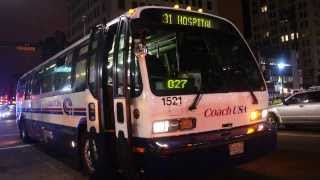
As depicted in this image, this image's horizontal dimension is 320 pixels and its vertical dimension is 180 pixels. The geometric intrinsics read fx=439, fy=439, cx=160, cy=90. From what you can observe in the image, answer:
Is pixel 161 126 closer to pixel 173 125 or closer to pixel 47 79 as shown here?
pixel 173 125

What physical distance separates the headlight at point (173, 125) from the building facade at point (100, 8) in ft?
230

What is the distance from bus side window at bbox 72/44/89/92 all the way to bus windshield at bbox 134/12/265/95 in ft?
9.11

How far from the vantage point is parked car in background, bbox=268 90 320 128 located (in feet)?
52.2

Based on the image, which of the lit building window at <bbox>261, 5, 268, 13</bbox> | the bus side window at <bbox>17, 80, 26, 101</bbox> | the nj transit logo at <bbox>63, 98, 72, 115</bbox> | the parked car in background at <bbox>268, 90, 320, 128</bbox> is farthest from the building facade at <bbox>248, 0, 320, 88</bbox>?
the nj transit logo at <bbox>63, 98, 72, 115</bbox>

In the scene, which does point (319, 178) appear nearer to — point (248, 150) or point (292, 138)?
point (248, 150)

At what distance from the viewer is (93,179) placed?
907 centimetres

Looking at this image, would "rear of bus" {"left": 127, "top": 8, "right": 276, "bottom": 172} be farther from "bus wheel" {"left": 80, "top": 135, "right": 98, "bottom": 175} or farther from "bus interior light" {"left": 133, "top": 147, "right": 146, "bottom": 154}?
"bus wheel" {"left": 80, "top": 135, "right": 98, "bottom": 175}

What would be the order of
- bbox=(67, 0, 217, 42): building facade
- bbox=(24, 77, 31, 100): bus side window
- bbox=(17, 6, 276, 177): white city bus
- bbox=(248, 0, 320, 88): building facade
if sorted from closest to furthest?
1. bbox=(17, 6, 276, 177): white city bus
2. bbox=(24, 77, 31, 100): bus side window
3. bbox=(67, 0, 217, 42): building facade
4. bbox=(248, 0, 320, 88): building facade

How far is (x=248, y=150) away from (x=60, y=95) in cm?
601

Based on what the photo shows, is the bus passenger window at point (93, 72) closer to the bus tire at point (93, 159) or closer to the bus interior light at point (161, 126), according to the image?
the bus tire at point (93, 159)

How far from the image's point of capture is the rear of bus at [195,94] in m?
6.71

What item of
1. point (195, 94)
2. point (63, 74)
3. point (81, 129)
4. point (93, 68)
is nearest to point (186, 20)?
point (195, 94)

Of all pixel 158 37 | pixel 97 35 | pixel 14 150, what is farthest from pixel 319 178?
pixel 14 150

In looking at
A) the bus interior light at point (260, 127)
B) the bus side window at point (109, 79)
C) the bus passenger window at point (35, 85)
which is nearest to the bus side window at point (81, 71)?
the bus side window at point (109, 79)
